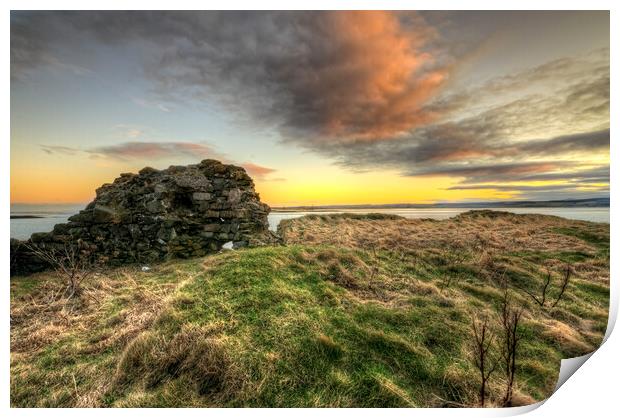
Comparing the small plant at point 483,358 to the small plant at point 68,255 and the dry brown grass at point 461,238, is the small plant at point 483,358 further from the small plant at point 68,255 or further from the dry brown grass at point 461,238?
the small plant at point 68,255

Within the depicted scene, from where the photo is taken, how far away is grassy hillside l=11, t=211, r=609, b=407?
3.76 metres

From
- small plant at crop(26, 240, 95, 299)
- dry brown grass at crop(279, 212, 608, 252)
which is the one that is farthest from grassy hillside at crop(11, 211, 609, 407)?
dry brown grass at crop(279, 212, 608, 252)

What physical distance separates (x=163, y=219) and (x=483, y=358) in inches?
383

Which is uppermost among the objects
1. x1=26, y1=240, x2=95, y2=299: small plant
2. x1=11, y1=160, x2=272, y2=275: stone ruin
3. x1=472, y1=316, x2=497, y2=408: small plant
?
A: x1=11, y1=160, x2=272, y2=275: stone ruin

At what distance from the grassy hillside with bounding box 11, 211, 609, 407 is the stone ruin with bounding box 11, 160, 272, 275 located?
1757 millimetres

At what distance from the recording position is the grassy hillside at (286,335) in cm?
376

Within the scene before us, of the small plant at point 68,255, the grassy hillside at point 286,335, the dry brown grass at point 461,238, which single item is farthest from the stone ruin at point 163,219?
the dry brown grass at point 461,238

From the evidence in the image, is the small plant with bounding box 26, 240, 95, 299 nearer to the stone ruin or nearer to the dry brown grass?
the stone ruin

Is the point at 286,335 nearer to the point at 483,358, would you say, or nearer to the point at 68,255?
the point at 483,358

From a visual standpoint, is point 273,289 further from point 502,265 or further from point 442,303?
point 502,265

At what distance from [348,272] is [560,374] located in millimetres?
4013

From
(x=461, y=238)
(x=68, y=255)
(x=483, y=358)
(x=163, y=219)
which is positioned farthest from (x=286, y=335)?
(x=461, y=238)

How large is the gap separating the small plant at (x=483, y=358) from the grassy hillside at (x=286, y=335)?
107 mm
